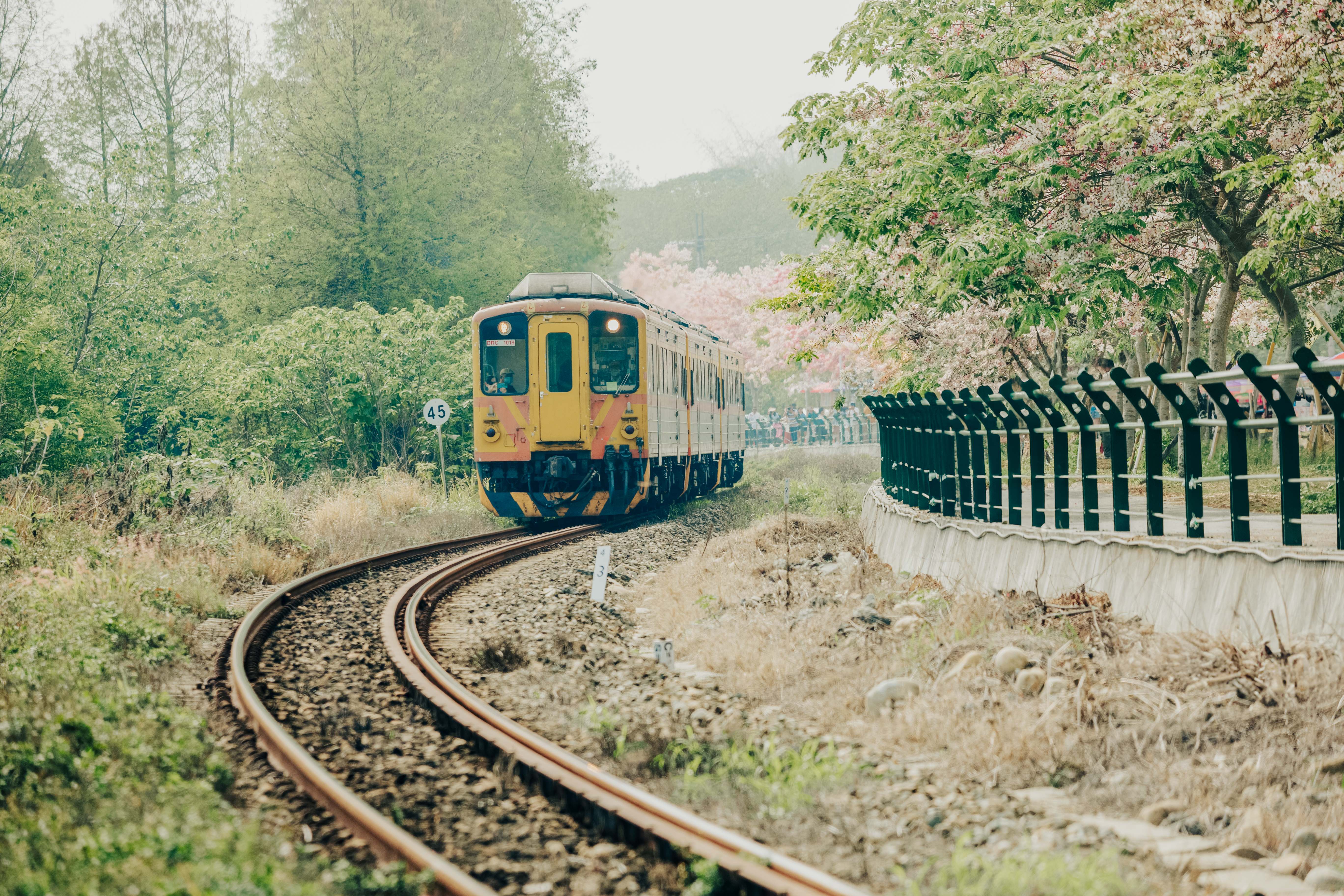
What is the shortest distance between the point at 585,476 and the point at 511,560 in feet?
14.0

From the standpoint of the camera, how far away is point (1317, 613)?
5691 mm

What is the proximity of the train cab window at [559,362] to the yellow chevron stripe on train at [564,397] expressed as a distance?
14 mm

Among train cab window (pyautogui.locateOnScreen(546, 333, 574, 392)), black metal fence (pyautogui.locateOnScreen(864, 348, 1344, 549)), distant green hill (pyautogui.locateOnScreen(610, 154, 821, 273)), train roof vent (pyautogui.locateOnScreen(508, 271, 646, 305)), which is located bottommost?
black metal fence (pyautogui.locateOnScreen(864, 348, 1344, 549))

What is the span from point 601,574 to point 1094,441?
13.4 feet

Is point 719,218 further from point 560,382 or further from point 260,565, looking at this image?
point 260,565

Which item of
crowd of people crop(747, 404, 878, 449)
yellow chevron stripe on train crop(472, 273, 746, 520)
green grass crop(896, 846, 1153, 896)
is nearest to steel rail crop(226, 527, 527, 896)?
green grass crop(896, 846, 1153, 896)

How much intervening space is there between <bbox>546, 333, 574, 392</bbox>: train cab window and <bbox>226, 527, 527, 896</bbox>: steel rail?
715 cm

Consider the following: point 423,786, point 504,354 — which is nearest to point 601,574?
point 423,786

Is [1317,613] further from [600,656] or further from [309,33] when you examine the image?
[309,33]

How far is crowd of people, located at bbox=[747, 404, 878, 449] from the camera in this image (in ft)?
162

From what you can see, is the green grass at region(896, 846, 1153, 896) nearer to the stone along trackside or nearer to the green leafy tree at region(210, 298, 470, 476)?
the stone along trackside

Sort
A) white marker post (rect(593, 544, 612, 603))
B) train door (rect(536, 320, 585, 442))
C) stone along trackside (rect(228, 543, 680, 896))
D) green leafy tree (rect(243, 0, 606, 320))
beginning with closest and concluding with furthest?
stone along trackside (rect(228, 543, 680, 896))
white marker post (rect(593, 544, 612, 603))
train door (rect(536, 320, 585, 442))
green leafy tree (rect(243, 0, 606, 320))

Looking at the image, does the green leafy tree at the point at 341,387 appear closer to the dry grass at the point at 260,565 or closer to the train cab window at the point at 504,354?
the train cab window at the point at 504,354

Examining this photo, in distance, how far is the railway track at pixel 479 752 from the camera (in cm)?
393
